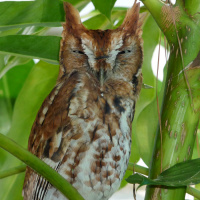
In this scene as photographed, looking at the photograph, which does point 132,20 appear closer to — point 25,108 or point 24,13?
point 24,13

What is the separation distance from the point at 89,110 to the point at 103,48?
144 mm

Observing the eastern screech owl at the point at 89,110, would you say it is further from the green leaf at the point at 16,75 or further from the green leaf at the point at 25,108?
the green leaf at the point at 16,75

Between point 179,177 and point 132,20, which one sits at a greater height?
point 132,20

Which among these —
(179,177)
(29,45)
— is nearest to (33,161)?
(179,177)

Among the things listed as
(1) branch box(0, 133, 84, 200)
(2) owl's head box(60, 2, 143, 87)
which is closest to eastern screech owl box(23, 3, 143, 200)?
(2) owl's head box(60, 2, 143, 87)

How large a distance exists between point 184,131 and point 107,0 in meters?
0.24

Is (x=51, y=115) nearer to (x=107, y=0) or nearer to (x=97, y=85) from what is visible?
(x=97, y=85)

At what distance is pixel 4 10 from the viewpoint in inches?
28.2

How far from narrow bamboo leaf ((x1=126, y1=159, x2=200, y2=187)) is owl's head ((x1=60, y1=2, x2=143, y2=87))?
1.10 feet

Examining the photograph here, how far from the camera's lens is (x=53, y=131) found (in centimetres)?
80

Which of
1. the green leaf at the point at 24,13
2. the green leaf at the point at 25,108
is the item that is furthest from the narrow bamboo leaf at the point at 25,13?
the green leaf at the point at 25,108

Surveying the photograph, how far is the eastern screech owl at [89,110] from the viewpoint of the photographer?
79cm

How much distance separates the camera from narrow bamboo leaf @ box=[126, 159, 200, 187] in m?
0.45

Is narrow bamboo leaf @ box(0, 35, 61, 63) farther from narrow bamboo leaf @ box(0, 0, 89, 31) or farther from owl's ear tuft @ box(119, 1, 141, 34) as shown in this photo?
owl's ear tuft @ box(119, 1, 141, 34)
